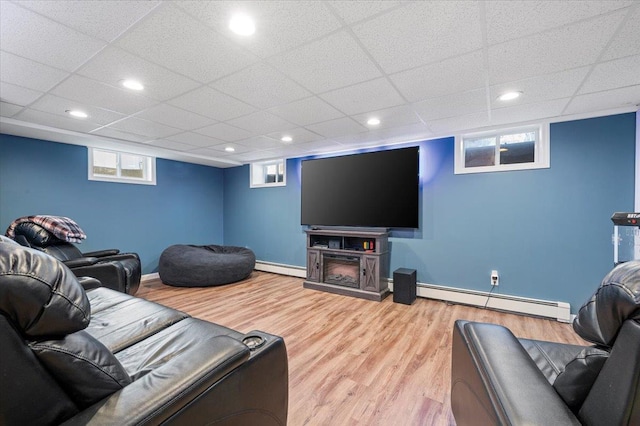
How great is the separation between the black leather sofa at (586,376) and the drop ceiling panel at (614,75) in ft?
6.51

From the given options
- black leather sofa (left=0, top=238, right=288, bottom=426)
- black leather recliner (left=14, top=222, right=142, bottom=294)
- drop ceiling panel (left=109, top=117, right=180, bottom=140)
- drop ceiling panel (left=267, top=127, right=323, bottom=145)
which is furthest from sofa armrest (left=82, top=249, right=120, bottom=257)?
black leather sofa (left=0, top=238, right=288, bottom=426)

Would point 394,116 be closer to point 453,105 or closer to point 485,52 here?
point 453,105

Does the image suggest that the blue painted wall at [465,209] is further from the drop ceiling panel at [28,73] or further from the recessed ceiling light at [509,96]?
the drop ceiling panel at [28,73]

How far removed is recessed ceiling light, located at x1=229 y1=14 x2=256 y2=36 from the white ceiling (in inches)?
1.6

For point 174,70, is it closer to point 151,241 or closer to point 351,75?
point 351,75

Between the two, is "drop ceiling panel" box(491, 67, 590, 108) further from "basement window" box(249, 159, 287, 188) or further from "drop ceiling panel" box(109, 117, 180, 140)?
"basement window" box(249, 159, 287, 188)

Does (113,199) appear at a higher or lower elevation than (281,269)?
higher

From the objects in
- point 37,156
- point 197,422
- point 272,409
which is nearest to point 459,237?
point 272,409

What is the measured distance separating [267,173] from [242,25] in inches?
178

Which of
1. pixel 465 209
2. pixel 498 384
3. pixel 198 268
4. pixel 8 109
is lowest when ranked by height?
pixel 198 268

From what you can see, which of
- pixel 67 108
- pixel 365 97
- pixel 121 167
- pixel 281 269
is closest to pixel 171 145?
pixel 121 167

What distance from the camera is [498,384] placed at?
3.08 feet

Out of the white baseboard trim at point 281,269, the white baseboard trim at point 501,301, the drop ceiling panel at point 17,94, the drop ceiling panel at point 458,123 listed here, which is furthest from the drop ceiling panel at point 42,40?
the white baseboard trim at point 501,301

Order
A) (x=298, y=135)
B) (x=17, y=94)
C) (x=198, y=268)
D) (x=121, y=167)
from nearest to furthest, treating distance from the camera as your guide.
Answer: (x=17, y=94) < (x=298, y=135) < (x=198, y=268) < (x=121, y=167)
